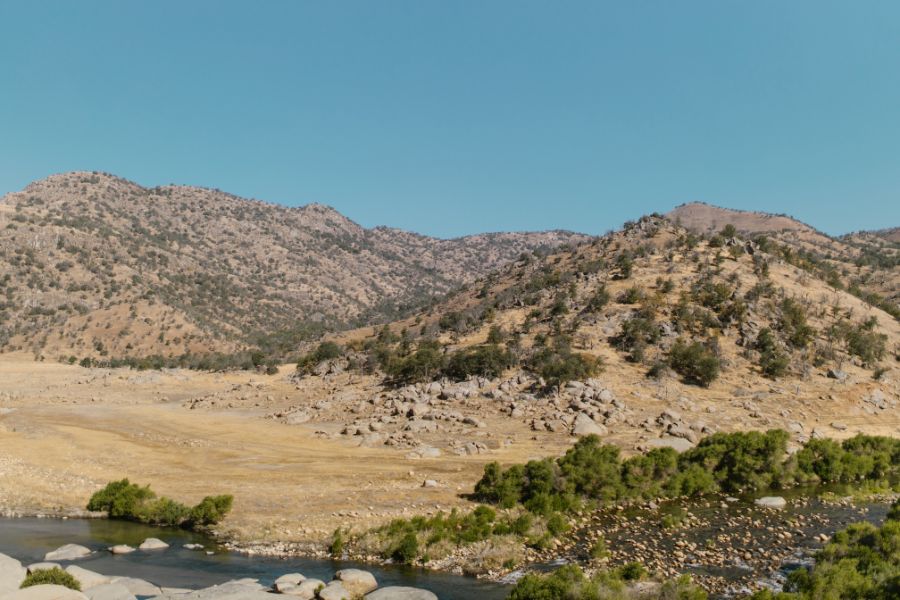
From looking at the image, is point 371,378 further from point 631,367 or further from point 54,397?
point 54,397

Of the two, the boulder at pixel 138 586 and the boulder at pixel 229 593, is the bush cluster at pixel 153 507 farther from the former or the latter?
the boulder at pixel 229 593

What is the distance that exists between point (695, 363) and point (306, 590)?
43.6 meters

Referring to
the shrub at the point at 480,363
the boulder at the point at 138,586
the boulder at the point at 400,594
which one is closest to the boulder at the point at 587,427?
the shrub at the point at 480,363

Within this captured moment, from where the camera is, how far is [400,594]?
16953mm

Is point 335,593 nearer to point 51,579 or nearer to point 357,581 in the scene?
point 357,581

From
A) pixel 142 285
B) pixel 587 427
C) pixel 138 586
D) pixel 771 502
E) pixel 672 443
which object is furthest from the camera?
pixel 142 285

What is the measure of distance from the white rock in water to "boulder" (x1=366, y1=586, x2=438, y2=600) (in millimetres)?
18938

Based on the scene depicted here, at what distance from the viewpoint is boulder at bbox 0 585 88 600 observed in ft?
48.1

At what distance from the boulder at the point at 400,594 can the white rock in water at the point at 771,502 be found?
18938 mm

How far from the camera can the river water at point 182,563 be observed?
18.6m

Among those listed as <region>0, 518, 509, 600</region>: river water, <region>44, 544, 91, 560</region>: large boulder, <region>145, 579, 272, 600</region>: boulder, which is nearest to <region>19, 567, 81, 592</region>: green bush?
<region>145, 579, 272, 600</region>: boulder

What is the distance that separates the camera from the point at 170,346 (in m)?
109

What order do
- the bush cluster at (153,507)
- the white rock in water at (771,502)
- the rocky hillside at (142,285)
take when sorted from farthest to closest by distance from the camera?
the rocky hillside at (142,285)
the white rock in water at (771,502)
the bush cluster at (153,507)

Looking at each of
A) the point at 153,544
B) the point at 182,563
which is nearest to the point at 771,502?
the point at 182,563
